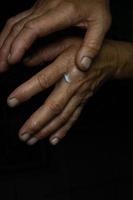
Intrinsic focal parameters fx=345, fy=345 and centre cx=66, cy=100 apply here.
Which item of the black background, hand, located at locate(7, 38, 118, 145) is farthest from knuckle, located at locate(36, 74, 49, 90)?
the black background

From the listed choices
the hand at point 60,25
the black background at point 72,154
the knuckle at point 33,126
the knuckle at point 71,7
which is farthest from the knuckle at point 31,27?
the black background at point 72,154

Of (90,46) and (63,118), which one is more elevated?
(90,46)

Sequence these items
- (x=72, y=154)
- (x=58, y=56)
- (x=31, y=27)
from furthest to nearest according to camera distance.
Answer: (x=72, y=154) < (x=58, y=56) < (x=31, y=27)

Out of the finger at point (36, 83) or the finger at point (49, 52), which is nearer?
the finger at point (36, 83)

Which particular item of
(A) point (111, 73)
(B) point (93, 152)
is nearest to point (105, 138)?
(B) point (93, 152)

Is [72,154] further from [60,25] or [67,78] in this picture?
[60,25]

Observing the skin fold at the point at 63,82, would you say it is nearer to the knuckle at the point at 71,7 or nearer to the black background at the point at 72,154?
the knuckle at the point at 71,7

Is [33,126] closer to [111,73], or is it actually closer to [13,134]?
[111,73]

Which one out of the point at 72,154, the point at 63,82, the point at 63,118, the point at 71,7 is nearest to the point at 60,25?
the point at 71,7
